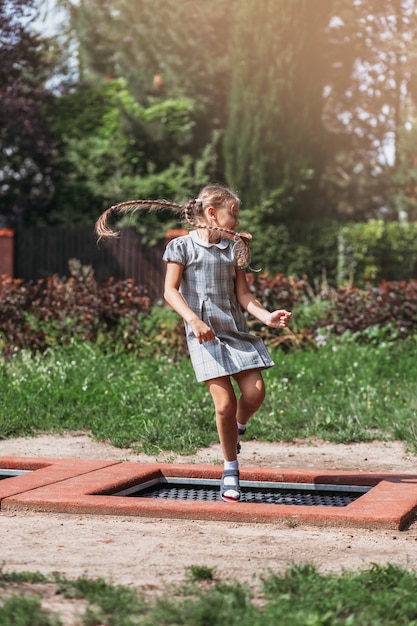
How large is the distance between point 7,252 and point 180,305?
12.9 metres

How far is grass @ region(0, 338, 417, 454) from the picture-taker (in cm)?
691

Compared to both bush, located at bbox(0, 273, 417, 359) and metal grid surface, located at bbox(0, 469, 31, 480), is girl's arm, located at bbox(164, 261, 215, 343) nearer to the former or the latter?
metal grid surface, located at bbox(0, 469, 31, 480)

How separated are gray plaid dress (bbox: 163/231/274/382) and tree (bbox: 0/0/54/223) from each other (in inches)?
657

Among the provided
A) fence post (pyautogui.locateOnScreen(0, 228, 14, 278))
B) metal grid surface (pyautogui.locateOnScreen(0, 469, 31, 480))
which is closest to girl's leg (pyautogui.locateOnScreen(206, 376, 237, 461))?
metal grid surface (pyautogui.locateOnScreen(0, 469, 31, 480))

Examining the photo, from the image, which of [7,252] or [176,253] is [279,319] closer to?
[176,253]

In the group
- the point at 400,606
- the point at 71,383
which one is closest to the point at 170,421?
the point at 71,383

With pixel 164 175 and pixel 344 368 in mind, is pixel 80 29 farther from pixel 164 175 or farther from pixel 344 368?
pixel 344 368

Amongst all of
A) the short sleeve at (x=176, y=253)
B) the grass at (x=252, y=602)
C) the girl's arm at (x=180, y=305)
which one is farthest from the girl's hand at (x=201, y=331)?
the grass at (x=252, y=602)

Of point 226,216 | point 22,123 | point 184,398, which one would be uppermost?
point 22,123

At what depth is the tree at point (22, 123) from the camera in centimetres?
2084

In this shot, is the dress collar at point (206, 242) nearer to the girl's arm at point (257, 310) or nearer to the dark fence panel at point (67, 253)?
the girl's arm at point (257, 310)

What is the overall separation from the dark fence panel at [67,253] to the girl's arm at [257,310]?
11.7 m

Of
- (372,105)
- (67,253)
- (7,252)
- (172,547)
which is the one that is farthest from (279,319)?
(372,105)

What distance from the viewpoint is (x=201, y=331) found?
4555 millimetres
